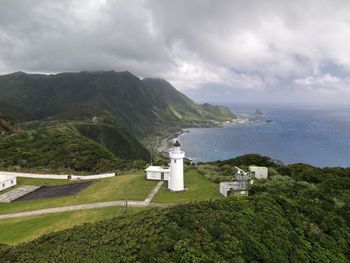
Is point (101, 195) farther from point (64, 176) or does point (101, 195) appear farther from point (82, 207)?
point (64, 176)

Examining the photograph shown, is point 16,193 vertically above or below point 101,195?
below

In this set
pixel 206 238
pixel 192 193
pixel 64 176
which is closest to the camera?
pixel 206 238

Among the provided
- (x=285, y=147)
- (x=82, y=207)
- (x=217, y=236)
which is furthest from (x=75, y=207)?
(x=285, y=147)

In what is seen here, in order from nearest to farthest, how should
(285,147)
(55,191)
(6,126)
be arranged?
(55,191) → (6,126) → (285,147)

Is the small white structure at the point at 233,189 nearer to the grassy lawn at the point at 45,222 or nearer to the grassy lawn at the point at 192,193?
the grassy lawn at the point at 192,193

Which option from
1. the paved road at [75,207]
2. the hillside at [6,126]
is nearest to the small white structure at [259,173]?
the paved road at [75,207]

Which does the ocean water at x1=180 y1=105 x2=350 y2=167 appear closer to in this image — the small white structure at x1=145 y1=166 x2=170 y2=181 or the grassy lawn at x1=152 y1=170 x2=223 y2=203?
the small white structure at x1=145 y1=166 x2=170 y2=181
